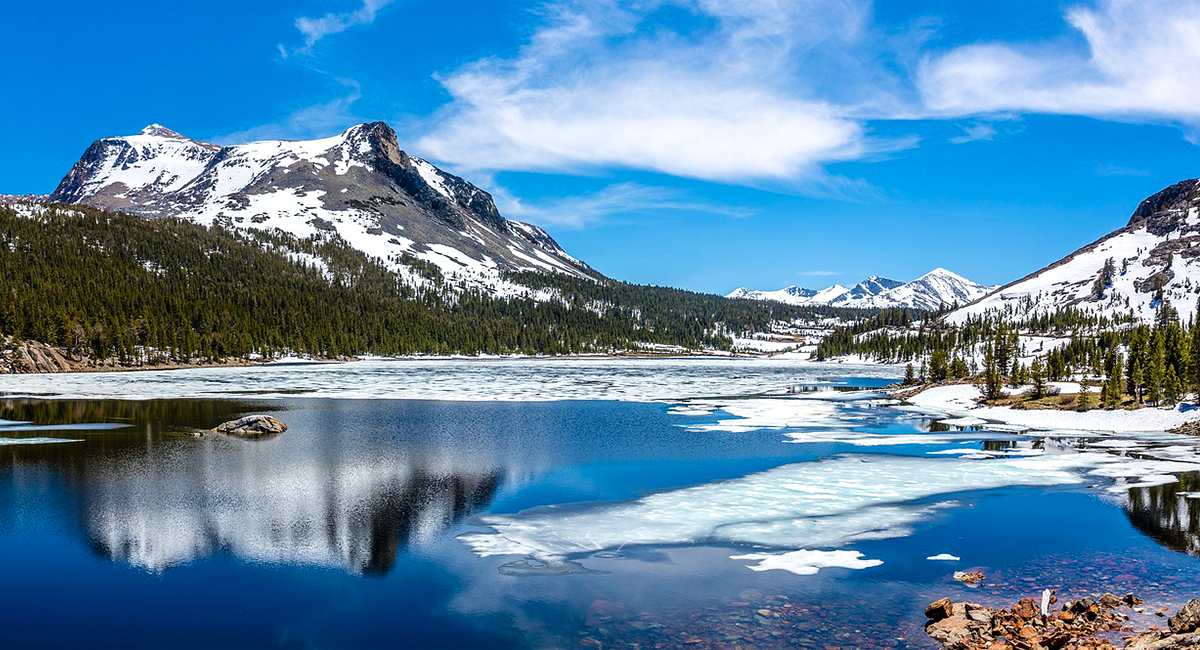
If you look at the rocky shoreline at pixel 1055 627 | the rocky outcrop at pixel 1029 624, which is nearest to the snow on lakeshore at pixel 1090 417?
the rocky outcrop at pixel 1029 624

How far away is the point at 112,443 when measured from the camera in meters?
39.5

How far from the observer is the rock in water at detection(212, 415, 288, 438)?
44.2m

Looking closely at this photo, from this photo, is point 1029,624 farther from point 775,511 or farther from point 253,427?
point 253,427

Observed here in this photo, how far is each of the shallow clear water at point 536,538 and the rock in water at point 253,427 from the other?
2.66m

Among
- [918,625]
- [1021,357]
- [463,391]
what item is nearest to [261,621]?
[918,625]

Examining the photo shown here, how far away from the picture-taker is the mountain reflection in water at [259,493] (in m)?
20.9

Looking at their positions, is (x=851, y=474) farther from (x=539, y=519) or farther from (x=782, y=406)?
(x=782, y=406)

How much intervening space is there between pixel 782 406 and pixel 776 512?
45.8 metres

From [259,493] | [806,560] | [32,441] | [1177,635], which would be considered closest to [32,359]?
[32,441]

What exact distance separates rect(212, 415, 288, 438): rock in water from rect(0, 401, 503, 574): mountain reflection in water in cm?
142

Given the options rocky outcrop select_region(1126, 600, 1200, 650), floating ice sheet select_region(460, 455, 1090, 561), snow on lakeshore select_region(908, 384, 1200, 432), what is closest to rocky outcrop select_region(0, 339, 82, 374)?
floating ice sheet select_region(460, 455, 1090, 561)

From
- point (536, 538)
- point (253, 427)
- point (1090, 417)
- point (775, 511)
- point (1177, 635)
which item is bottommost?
point (536, 538)

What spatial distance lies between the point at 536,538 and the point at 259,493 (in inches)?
483

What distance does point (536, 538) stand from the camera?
2203 centimetres
